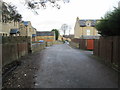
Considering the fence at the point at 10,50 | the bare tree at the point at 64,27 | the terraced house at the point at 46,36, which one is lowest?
the fence at the point at 10,50

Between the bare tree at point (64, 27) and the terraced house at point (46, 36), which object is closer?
the terraced house at point (46, 36)

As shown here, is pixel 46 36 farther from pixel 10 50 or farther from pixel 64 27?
pixel 10 50

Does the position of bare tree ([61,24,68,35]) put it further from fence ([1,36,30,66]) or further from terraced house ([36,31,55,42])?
fence ([1,36,30,66])

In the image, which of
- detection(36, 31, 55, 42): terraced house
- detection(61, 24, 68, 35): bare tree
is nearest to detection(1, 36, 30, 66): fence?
detection(36, 31, 55, 42): terraced house

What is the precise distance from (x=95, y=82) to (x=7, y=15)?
726 centimetres

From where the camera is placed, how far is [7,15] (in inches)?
356

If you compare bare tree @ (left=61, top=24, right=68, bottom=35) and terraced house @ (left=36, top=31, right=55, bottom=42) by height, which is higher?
bare tree @ (left=61, top=24, right=68, bottom=35)

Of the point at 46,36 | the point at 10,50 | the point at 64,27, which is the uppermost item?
the point at 64,27

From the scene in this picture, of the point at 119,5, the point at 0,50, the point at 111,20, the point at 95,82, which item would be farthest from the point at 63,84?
the point at 119,5

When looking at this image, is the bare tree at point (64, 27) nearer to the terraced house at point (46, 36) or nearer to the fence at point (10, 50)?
the terraced house at point (46, 36)

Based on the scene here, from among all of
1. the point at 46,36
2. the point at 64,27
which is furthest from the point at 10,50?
the point at 64,27

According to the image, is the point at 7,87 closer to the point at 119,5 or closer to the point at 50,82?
the point at 50,82

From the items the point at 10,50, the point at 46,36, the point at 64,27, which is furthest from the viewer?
the point at 64,27

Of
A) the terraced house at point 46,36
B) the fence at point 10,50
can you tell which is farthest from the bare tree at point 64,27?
the fence at point 10,50
